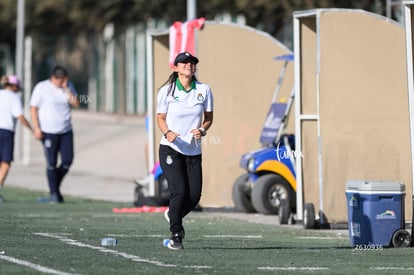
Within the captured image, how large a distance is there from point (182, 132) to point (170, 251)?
1.15m

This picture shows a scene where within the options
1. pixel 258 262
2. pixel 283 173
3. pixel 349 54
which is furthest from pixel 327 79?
pixel 258 262

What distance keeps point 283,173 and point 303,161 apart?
194 centimetres

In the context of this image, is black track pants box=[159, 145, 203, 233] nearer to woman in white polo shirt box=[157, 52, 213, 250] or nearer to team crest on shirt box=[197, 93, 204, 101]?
woman in white polo shirt box=[157, 52, 213, 250]

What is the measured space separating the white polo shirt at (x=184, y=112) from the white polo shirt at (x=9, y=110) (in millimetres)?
8856

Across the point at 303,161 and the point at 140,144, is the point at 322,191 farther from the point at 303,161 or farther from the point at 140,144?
the point at 140,144

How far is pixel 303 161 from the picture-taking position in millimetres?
17641

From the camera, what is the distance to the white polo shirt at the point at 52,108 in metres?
21.8

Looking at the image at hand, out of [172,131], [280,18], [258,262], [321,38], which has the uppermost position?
[280,18]

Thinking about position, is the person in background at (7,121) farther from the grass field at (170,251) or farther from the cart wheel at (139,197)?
the grass field at (170,251)

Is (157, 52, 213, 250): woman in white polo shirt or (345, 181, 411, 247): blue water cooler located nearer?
(157, 52, 213, 250): woman in white polo shirt

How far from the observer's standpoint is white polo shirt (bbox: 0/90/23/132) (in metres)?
22.0

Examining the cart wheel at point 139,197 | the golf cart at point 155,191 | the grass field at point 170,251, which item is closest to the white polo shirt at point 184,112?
the grass field at point 170,251

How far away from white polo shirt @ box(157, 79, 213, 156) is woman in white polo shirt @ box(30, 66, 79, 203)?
8.45m

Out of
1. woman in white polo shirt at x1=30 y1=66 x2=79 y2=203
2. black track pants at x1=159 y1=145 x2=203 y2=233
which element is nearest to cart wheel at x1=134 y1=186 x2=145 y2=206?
woman in white polo shirt at x1=30 y1=66 x2=79 y2=203
